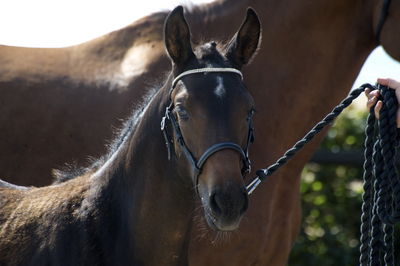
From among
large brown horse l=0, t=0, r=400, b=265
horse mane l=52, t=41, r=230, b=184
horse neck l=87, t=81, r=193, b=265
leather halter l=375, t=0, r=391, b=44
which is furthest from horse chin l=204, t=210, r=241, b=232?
leather halter l=375, t=0, r=391, b=44

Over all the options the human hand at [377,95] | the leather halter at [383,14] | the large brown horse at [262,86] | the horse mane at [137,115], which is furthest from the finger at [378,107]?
the leather halter at [383,14]

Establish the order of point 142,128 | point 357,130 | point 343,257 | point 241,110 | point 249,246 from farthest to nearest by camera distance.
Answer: point 357,130
point 343,257
point 249,246
point 142,128
point 241,110

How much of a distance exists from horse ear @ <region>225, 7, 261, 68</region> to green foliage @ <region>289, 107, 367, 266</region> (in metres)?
4.55

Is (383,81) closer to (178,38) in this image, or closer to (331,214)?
(178,38)

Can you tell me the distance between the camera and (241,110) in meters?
3.23

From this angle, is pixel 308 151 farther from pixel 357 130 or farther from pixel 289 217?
pixel 357 130

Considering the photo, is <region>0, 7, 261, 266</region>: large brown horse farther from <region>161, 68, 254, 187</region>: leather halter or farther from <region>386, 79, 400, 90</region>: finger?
<region>386, 79, 400, 90</region>: finger

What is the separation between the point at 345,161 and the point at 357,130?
2.03 ft

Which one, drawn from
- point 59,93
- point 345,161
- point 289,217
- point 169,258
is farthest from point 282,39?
point 345,161

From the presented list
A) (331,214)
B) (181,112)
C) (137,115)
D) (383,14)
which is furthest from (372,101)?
(331,214)

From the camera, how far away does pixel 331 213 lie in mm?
7973

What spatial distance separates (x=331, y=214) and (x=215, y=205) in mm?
5142

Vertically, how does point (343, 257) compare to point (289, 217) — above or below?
below

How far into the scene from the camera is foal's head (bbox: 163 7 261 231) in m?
3.04
